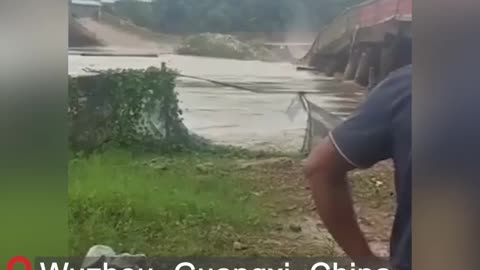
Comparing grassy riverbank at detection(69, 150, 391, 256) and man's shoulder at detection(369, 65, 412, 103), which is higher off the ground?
man's shoulder at detection(369, 65, 412, 103)

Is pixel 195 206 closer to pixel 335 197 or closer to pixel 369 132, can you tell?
pixel 335 197

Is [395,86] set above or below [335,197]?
above

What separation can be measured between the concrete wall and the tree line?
6cm

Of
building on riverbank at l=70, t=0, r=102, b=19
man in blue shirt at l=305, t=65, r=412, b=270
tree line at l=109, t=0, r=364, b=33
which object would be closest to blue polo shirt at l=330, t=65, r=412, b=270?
man in blue shirt at l=305, t=65, r=412, b=270

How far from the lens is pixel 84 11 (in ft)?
9.20

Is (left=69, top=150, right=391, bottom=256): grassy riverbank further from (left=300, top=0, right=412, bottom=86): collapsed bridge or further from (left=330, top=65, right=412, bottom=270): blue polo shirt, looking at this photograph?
(left=300, top=0, right=412, bottom=86): collapsed bridge

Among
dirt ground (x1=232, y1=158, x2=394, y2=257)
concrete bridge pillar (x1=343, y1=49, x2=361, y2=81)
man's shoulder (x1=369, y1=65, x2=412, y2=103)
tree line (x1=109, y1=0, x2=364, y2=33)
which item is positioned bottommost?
dirt ground (x1=232, y1=158, x2=394, y2=257)

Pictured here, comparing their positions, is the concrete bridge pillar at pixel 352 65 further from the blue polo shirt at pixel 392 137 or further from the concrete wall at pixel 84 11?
the concrete wall at pixel 84 11

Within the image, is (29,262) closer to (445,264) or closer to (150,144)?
(150,144)

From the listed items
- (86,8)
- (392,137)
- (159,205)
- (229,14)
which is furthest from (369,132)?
(86,8)

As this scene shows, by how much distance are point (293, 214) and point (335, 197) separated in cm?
14

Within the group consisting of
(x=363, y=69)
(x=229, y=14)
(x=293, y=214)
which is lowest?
(x=293, y=214)

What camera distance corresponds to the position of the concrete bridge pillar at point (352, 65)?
9.24ft

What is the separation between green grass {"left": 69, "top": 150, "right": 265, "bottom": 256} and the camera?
9.18 feet
